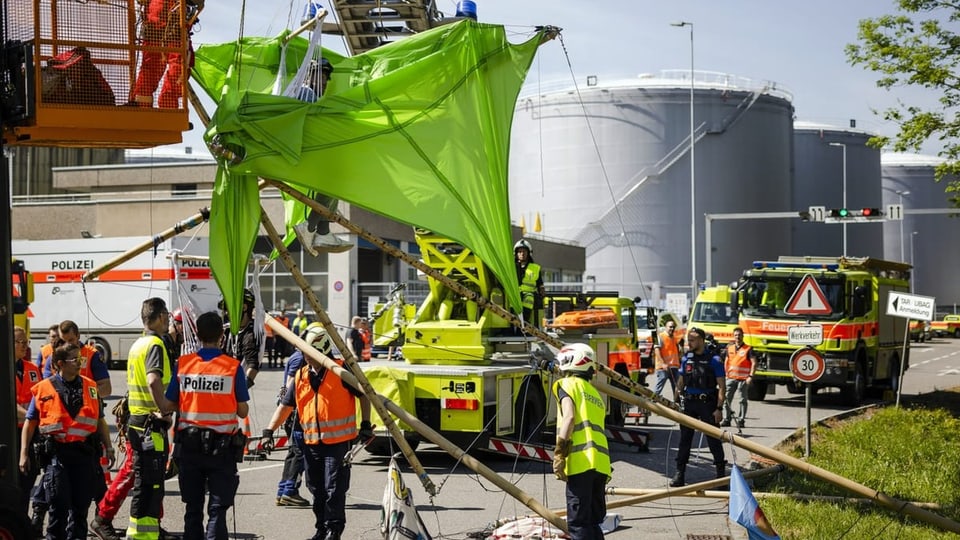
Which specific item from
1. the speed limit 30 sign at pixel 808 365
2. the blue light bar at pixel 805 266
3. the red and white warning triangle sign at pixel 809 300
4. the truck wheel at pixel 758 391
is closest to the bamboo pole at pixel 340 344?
the speed limit 30 sign at pixel 808 365

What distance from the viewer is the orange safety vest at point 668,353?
68.7 ft

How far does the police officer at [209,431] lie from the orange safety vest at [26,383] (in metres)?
2.30

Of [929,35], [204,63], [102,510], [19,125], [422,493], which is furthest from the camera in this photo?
[929,35]

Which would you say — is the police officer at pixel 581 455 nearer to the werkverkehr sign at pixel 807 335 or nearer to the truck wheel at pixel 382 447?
the truck wheel at pixel 382 447

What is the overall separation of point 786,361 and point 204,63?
18.6 m

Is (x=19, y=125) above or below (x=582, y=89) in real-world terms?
below

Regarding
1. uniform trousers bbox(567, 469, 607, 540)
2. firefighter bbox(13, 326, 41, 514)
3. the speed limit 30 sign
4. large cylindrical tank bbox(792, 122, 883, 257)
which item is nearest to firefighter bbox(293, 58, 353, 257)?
firefighter bbox(13, 326, 41, 514)

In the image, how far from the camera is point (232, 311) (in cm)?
759

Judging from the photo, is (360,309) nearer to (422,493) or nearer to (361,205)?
(422,493)

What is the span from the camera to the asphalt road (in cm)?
1038

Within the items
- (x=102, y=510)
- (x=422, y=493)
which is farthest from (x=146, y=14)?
(x=422, y=493)

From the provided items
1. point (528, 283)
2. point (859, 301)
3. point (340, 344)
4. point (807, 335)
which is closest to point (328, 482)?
point (340, 344)

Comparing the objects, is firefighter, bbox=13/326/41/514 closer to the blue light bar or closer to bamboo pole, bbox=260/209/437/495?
bamboo pole, bbox=260/209/437/495

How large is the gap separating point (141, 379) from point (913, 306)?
15102 millimetres
